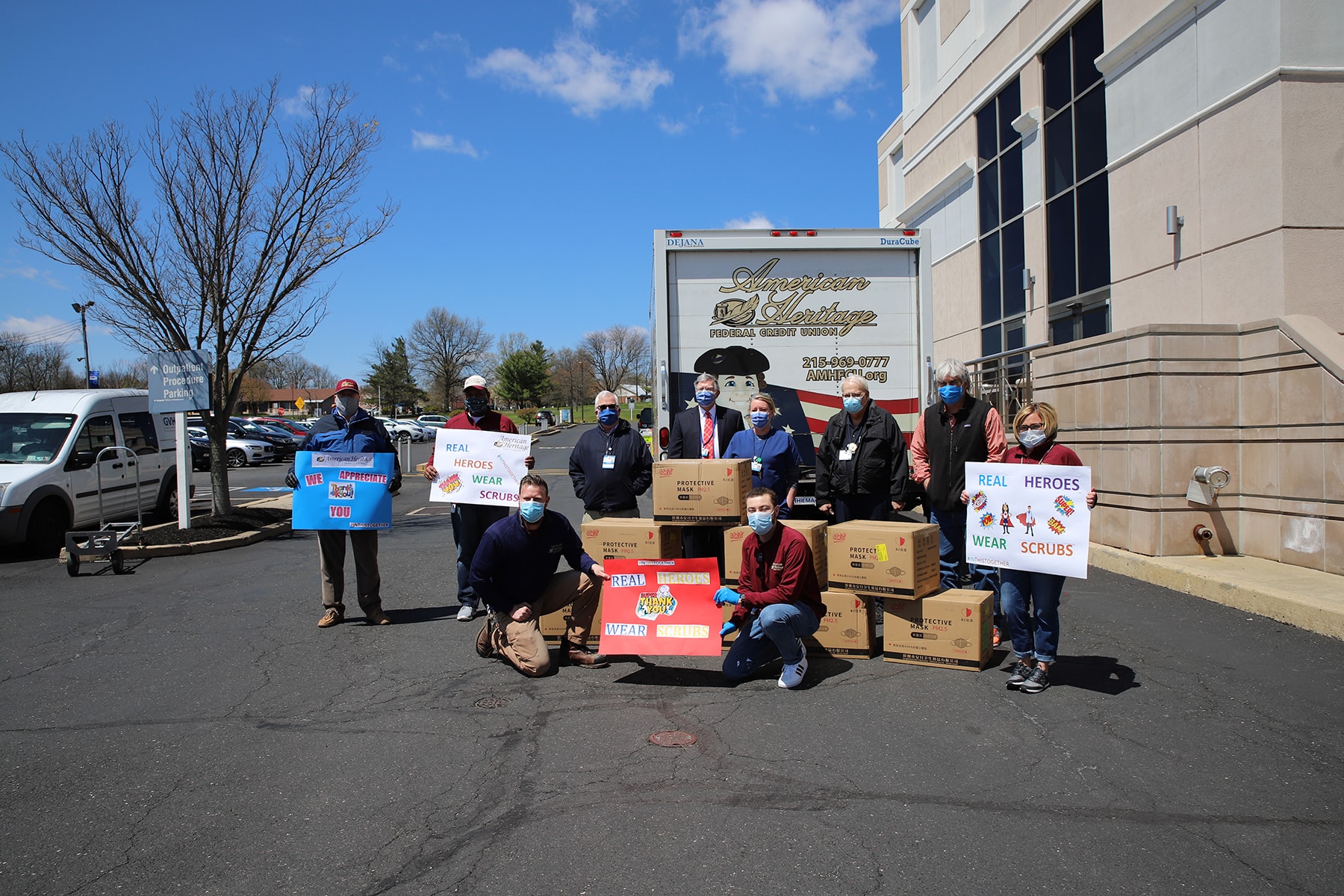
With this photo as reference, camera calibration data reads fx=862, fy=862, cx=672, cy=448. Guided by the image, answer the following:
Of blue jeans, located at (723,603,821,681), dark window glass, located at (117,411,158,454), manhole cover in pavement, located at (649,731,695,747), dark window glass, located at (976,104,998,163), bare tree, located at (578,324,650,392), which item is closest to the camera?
manhole cover in pavement, located at (649,731,695,747)

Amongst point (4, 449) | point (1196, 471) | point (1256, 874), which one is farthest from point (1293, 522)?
point (4, 449)

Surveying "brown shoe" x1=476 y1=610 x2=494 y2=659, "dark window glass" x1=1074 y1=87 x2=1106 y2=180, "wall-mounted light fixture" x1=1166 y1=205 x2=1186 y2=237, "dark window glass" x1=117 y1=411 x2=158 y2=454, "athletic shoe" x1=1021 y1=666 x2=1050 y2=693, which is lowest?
"athletic shoe" x1=1021 y1=666 x2=1050 y2=693

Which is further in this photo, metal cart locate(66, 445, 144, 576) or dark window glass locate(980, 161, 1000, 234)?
dark window glass locate(980, 161, 1000, 234)

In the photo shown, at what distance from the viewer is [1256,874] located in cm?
318

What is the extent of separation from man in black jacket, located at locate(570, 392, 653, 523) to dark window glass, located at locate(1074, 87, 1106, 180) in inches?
463

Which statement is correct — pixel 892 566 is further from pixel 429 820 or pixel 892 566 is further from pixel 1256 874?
pixel 429 820

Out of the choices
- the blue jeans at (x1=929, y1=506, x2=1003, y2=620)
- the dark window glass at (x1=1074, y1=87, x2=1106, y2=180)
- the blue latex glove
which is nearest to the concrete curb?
the blue jeans at (x1=929, y1=506, x2=1003, y2=620)

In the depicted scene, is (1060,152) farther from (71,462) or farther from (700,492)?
(71,462)

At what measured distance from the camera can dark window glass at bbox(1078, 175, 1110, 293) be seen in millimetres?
14703

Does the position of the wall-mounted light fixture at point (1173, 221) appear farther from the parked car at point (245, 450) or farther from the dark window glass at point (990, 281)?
the parked car at point (245, 450)

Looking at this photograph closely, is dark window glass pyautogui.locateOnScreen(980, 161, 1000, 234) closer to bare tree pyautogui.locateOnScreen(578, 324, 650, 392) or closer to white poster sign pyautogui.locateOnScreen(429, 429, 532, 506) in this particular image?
white poster sign pyautogui.locateOnScreen(429, 429, 532, 506)

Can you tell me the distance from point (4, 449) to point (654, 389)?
9.20m

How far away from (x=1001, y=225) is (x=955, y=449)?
47.1ft

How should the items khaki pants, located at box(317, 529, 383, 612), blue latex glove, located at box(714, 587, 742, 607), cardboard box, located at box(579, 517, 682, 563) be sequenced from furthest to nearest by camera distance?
khaki pants, located at box(317, 529, 383, 612), cardboard box, located at box(579, 517, 682, 563), blue latex glove, located at box(714, 587, 742, 607)
